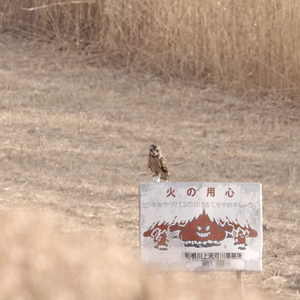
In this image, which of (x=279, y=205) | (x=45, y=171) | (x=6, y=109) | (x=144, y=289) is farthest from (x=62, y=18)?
(x=144, y=289)

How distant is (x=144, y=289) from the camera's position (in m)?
3.21

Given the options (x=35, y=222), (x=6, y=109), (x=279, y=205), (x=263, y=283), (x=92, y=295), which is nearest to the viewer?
(x=92, y=295)

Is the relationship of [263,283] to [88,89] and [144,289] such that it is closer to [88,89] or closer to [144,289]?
[144,289]

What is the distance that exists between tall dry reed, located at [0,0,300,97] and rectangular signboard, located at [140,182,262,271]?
315 cm

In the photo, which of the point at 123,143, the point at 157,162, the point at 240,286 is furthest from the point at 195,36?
the point at 240,286

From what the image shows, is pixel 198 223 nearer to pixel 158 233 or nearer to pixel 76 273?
pixel 158 233

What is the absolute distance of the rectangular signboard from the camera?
3.07 meters

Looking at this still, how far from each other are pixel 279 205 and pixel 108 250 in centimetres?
121

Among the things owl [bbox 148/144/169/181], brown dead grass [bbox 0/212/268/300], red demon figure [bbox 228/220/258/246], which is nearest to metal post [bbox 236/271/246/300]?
brown dead grass [bbox 0/212/268/300]

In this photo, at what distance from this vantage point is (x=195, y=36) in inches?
250

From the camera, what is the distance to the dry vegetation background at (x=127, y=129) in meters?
3.43

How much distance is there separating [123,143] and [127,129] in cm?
23

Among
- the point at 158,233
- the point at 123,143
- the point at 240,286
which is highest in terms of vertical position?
the point at 123,143

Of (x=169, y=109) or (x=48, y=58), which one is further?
(x=48, y=58)
